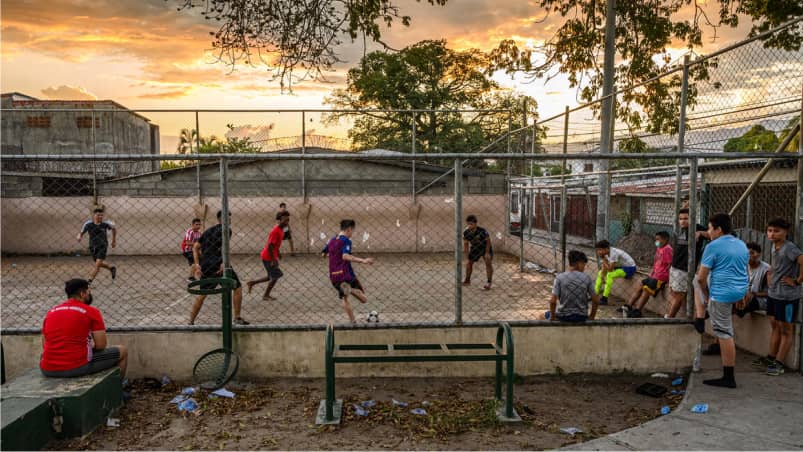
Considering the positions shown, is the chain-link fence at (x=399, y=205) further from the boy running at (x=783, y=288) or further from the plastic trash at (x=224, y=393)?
the plastic trash at (x=224, y=393)

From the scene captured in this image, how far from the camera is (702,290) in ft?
17.2

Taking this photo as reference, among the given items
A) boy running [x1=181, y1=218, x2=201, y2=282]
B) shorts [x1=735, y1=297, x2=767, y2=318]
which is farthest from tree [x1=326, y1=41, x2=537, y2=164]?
shorts [x1=735, y1=297, x2=767, y2=318]

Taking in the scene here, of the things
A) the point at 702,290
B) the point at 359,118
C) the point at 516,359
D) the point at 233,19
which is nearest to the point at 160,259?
the point at 359,118

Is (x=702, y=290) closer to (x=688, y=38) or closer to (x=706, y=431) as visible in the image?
(x=706, y=431)

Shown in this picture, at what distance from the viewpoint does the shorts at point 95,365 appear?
14.3 ft

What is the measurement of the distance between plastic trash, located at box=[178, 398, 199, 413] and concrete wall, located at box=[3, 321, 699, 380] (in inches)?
23.6

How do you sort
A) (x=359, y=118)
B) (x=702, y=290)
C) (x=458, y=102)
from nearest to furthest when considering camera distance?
(x=702, y=290) → (x=359, y=118) → (x=458, y=102)

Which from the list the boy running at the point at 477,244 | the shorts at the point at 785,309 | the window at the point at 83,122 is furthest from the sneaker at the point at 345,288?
the window at the point at 83,122

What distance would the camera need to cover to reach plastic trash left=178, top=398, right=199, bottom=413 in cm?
465

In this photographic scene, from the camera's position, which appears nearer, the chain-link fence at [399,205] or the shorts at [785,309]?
the shorts at [785,309]

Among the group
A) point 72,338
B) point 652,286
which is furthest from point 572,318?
point 72,338

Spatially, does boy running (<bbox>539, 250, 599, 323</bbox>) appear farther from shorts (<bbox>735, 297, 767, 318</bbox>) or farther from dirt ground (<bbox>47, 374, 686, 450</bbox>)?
shorts (<bbox>735, 297, 767, 318</bbox>)

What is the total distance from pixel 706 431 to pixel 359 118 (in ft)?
57.6

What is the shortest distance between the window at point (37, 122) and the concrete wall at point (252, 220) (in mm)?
7951
